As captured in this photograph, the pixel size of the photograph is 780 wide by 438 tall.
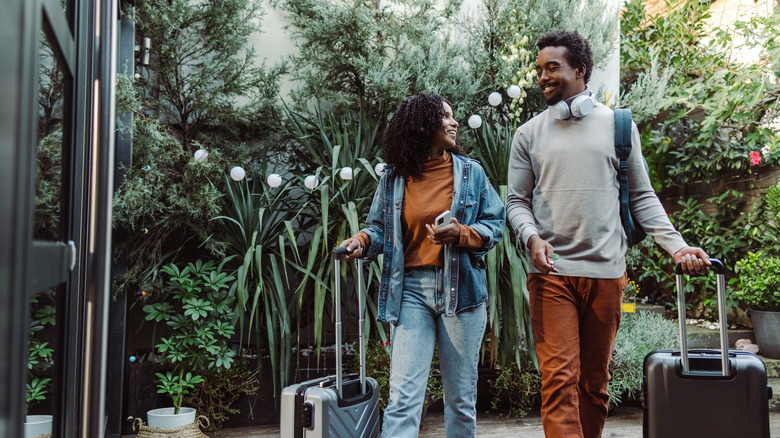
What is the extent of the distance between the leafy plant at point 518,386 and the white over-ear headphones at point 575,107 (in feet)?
5.88

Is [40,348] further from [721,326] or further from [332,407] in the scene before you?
[721,326]

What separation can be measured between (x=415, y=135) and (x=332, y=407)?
0.96m

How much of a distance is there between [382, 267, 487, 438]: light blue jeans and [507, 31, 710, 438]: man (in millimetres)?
250

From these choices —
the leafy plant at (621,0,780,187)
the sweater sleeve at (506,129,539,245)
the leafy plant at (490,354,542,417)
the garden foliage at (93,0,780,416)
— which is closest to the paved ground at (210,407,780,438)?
the leafy plant at (490,354,542,417)

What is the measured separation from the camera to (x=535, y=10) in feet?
14.0

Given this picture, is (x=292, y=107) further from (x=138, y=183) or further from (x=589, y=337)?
(x=589, y=337)

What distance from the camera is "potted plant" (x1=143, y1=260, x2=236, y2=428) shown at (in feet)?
9.70

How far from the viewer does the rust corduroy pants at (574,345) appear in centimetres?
196

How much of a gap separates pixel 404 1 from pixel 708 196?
3.34 m

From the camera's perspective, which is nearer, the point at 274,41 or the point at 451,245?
Answer: the point at 451,245

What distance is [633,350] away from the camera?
3.55 m

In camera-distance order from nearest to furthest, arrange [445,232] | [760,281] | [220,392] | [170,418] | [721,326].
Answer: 1. [721,326]
2. [445,232]
3. [170,418]
4. [220,392]
5. [760,281]

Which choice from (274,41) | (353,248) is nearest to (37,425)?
(353,248)

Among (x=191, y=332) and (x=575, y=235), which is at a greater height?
(x=575, y=235)
